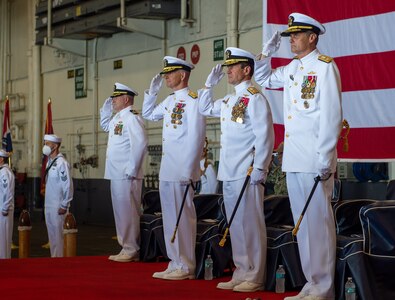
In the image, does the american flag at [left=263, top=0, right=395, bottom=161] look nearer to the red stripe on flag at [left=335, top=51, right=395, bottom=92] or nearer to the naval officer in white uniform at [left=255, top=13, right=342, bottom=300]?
the red stripe on flag at [left=335, top=51, right=395, bottom=92]

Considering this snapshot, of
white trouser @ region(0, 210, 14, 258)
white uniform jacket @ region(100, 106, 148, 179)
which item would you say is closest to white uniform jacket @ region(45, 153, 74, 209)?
white trouser @ region(0, 210, 14, 258)

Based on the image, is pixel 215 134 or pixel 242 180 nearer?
pixel 242 180

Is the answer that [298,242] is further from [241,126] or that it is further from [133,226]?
[133,226]

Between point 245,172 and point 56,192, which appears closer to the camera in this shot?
point 245,172

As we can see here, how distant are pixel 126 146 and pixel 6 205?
2.65 meters

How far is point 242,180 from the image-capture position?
527 cm

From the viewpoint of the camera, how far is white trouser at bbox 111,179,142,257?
6.87m

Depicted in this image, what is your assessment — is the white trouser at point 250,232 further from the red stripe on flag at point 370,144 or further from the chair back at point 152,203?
Answer: the chair back at point 152,203

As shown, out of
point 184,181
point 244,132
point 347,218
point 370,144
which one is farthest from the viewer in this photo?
point 370,144

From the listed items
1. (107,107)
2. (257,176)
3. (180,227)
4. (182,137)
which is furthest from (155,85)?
(257,176)

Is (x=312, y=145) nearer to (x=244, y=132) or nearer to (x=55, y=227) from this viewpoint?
(x=244, y=132)

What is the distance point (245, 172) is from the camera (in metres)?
5.26

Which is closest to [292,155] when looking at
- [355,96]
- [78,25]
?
[355,96]

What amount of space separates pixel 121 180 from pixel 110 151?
258mm
